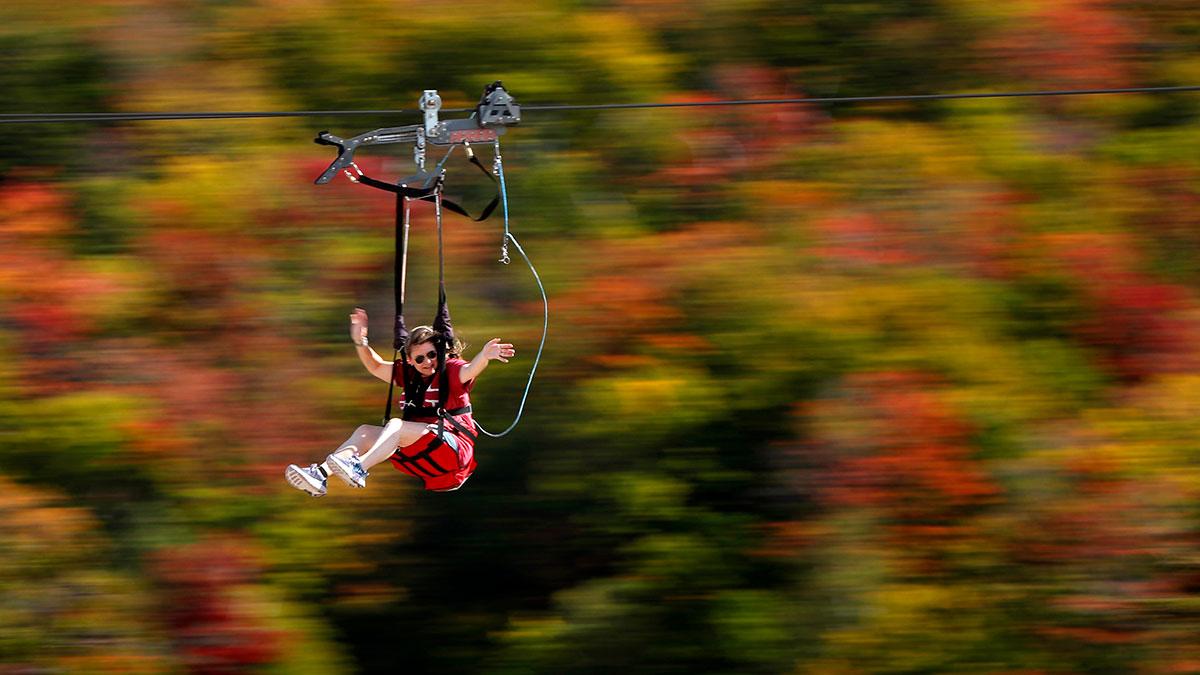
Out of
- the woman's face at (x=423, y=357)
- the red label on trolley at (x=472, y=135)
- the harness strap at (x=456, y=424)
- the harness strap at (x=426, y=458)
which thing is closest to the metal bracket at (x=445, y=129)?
the red label on trolley at (x=472, y=135)

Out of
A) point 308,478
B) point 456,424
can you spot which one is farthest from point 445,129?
point 308,478

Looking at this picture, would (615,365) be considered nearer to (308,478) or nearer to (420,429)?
(420,429)

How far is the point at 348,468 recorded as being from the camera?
6.62 meters

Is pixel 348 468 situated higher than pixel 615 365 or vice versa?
pixel 348 468

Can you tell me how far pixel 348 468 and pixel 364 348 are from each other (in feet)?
1.57

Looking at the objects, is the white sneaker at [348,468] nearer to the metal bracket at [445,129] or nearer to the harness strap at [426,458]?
the harness strap at [426,458]

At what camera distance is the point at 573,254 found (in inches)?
435

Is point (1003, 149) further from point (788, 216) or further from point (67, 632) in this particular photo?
point (67, 632)

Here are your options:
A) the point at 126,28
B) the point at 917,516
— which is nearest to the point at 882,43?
the point at 917,516

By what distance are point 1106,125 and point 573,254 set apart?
161 inches

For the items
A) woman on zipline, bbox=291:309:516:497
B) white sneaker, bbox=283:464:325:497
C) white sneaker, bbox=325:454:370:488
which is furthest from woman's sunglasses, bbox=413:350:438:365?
white sneaker, bbox=283:464:325:497

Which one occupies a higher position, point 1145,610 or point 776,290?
point 776,290

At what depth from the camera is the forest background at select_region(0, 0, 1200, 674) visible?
1018 cm

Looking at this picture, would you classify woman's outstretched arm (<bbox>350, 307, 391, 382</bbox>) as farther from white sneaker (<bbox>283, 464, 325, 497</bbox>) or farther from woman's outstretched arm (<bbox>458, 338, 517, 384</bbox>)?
white sneaker (<bbox>283, 464, 325, 497</bbox>)
